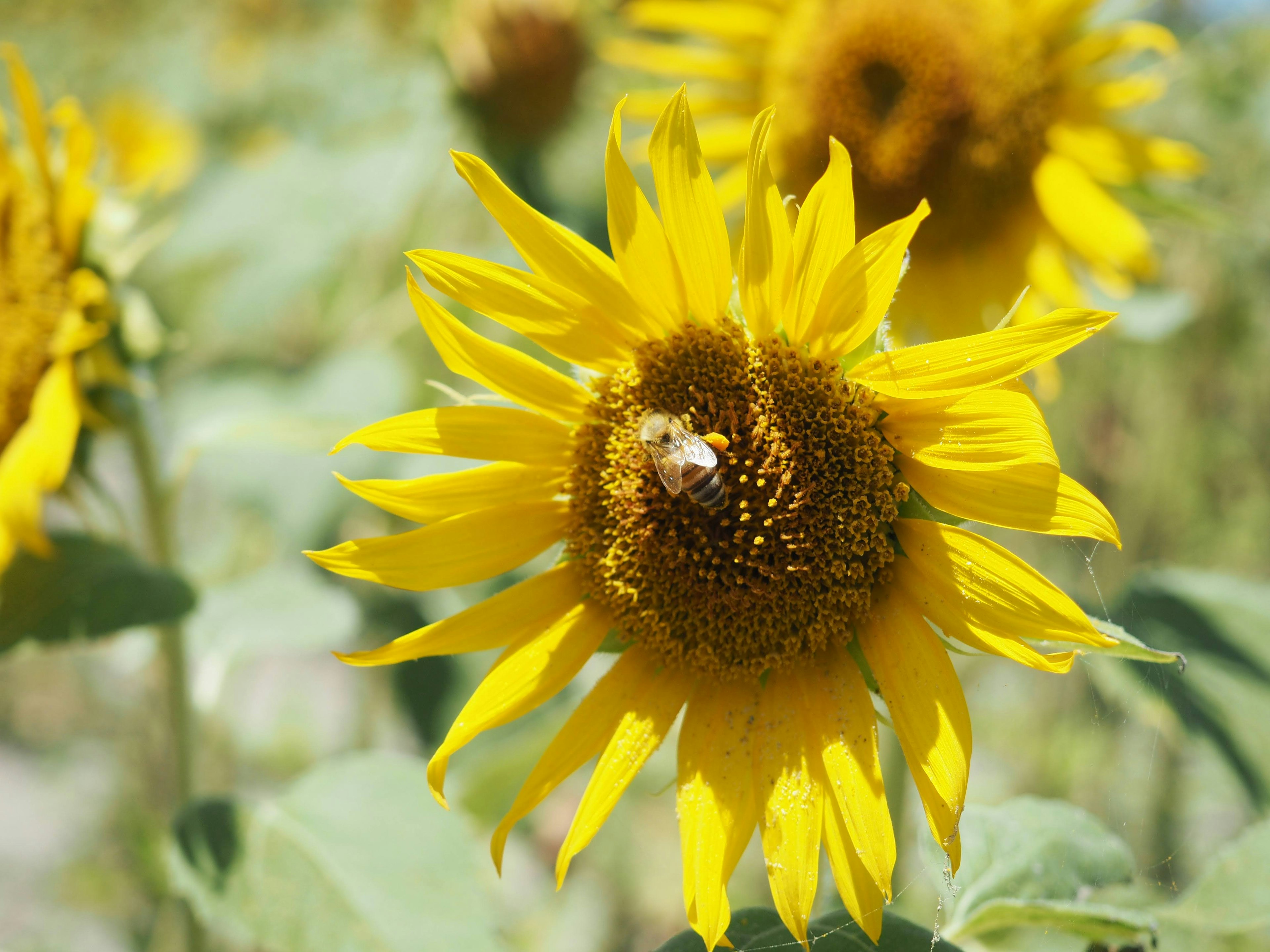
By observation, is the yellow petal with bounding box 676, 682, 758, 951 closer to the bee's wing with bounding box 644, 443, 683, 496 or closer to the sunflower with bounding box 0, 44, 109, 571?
the bee's wing with bounding box 644, 443, 683, 496

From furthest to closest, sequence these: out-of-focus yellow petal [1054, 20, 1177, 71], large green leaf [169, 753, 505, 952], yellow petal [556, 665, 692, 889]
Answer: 1. out-of-focus yellow petal [1054, 20, 1177, 71]
2. large green leaf [169, 753, 505, 952]
3. yellow petal [556, 665, 692, 889]

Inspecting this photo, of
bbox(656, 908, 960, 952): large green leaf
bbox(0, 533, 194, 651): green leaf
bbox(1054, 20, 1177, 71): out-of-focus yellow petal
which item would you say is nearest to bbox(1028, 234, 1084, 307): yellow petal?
bbox(1054, 20, 1177, 71): out-of-focus yellow petal

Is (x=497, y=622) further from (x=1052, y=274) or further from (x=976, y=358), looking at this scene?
(x=1052, y=274)

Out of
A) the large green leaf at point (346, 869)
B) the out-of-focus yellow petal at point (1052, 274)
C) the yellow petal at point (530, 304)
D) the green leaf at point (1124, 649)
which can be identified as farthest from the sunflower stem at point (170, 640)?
the out-of-focus yellow petal at point (1052, 274)

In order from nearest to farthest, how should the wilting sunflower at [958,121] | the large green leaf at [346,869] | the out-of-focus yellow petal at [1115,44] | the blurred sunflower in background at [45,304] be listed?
the large green leaf at [346,869] → the blurred sunflower in background at [45,304] → the out-of-focus yellow petal at [1115,44] → the wilting sunflower at [958,121]

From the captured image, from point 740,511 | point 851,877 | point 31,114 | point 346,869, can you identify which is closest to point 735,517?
point 740,511

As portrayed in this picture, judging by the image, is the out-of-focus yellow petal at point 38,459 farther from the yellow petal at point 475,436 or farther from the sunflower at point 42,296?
the yellow petal at point 475,436

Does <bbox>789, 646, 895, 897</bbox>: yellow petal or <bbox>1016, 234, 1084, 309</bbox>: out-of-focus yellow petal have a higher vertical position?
<bbox>1016, 234, 1084, 309</bbox>: out-of-focus yellow petal
